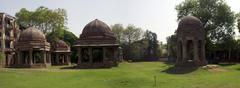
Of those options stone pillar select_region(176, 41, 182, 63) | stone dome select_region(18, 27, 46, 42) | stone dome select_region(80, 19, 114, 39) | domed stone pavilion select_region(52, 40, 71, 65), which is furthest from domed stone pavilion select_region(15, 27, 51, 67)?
stone pillar select_region(176, 41, 182, 63)

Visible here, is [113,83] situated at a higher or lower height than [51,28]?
lower

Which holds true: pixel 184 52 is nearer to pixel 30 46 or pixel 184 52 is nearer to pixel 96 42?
pixel 96 42

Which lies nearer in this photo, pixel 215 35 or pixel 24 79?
pixel 24 79

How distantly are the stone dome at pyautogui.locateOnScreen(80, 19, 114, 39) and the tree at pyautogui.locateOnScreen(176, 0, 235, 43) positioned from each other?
865 inches

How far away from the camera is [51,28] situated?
7625cm

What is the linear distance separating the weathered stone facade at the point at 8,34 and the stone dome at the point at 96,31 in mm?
24128

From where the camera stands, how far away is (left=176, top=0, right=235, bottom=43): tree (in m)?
69.1

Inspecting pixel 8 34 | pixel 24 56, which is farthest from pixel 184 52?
pixel 8 34

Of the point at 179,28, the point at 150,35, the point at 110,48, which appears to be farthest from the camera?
the point at 150,35

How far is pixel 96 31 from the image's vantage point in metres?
54.8

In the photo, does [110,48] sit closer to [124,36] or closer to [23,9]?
[23,9]

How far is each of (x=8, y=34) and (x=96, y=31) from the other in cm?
3334

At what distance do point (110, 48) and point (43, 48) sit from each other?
10120mm

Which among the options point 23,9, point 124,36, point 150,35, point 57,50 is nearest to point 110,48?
point 57,50
